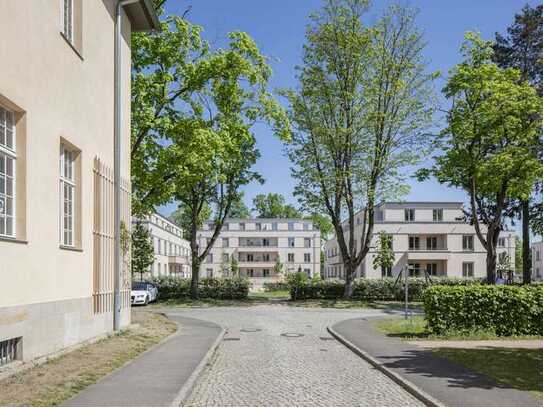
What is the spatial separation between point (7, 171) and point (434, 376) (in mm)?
7776

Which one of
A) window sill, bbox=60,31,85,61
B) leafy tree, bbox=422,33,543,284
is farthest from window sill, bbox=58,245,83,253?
leafy tree, bbox=422,33,543,284

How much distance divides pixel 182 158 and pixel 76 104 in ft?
33.1

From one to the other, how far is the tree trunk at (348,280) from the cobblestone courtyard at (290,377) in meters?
18.5

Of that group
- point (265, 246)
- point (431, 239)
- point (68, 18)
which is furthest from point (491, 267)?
point (265, 246)

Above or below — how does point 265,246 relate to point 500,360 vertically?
above

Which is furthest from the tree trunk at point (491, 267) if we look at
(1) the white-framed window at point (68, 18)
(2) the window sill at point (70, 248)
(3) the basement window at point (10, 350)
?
(3) the basement window at point (10, 350)

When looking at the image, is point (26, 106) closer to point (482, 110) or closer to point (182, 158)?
point (182, 158)

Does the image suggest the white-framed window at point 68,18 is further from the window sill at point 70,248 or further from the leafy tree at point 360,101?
the leafy tree at point 360,101

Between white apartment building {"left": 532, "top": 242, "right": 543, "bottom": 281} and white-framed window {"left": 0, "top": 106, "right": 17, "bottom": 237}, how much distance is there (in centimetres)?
10665

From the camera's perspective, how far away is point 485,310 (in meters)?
16.8

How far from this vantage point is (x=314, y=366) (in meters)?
11.6

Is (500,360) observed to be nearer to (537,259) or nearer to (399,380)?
(399,380)

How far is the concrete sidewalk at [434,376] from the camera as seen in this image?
320 inches

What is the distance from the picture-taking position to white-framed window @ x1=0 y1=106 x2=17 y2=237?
953 centimetres
